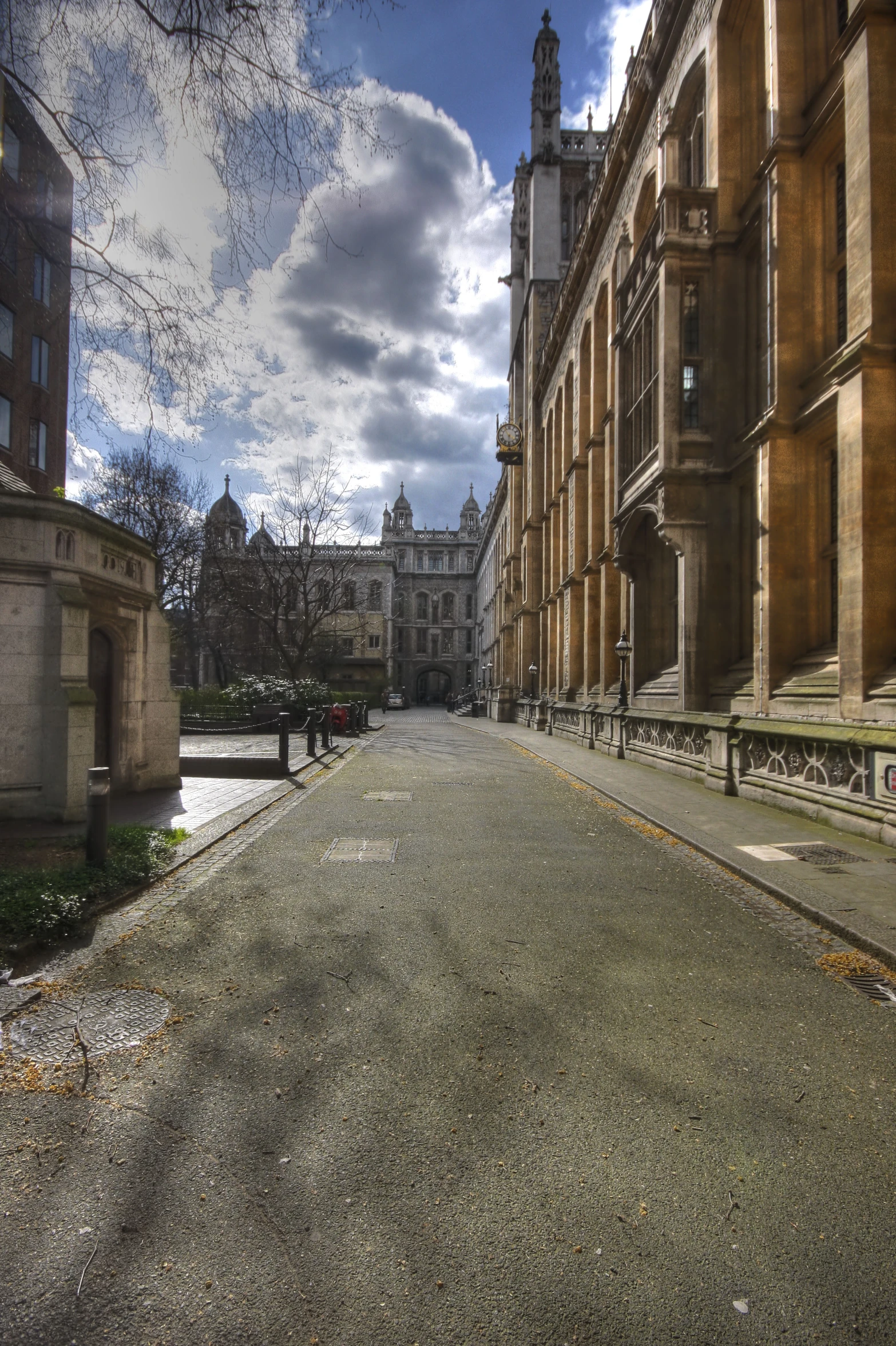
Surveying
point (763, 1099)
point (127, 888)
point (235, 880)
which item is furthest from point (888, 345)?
point (127, 888)

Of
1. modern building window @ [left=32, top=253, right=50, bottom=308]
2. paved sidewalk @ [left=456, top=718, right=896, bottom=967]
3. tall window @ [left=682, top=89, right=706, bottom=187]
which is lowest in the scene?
paved sidewalk @ [left=456, top=718, right=896, bottom=967]

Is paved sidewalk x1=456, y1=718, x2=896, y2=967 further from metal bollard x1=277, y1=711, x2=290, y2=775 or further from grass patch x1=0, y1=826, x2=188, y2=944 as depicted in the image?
metal bollard x1=277, y1=711, x2=290, y2=775

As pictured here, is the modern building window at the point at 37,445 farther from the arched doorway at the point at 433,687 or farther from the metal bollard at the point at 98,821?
the arched doorway at the point at 433,687

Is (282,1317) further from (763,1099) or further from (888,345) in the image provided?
(888,345)

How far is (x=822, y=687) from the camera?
1023cm

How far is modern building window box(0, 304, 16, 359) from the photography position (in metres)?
27.5

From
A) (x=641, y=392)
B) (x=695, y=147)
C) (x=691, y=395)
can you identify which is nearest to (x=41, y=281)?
(x=691, y=395)

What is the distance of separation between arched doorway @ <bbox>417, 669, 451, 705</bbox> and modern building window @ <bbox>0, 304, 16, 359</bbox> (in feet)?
244

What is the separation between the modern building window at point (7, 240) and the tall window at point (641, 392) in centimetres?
1284

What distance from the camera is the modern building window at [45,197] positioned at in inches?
221

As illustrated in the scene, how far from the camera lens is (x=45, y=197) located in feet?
18.5

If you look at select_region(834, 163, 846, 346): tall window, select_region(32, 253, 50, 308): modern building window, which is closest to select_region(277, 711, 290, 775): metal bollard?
select_region(32, 253, 50, 308): modern building window

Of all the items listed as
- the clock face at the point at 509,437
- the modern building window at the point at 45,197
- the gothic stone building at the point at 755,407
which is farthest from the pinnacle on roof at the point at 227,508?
the modern building window at the point at 45,197

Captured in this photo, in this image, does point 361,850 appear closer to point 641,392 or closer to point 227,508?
point 641,392
